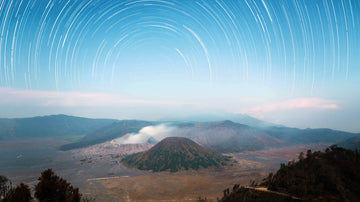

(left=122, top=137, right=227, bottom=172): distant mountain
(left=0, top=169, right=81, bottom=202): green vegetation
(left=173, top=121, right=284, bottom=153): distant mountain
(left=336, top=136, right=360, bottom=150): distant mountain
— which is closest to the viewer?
(left=0, top=169, right=81, bottom=202): green vegetation

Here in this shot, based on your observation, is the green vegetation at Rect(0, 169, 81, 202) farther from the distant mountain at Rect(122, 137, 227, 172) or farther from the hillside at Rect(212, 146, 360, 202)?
the distant mountain at Rect(122, 137, 227, 172)

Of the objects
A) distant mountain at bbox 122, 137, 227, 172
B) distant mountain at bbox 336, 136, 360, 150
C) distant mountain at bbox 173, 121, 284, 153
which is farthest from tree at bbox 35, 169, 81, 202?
distant mountain at bbox 336, 136, 360, 150

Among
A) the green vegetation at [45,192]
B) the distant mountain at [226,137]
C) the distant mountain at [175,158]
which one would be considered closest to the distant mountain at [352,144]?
the distant mountain at [226,137]

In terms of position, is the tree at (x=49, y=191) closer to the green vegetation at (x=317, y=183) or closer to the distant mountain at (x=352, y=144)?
the green vegetation at (x=317, y=183)

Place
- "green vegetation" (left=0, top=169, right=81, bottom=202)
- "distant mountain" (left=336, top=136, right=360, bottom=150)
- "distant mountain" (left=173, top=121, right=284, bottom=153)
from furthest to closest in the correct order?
"distant mountain" (left=173, top=121, right=284, bottom=153) → "distant mountain" (left=336, top=136, right=360, bottom=150) → "green vegetation" (left=0, top=169, right=81, bottom=202)

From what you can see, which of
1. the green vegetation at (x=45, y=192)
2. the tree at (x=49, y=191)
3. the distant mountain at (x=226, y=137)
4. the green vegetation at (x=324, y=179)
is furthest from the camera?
the distant mountain at (x=226, y=137)

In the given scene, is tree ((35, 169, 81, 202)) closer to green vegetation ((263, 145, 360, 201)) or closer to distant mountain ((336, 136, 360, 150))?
green vegetation ((263, 145, 360, 201))

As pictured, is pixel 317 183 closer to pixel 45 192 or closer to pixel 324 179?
pixel 324 179

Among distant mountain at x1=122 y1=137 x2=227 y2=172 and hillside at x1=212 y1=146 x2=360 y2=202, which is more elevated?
hillside at x1=212 y1=146 x2=360 y2=202

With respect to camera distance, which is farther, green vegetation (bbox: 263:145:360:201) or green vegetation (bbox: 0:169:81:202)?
green vegetation (bbox: 263:145:360:201)

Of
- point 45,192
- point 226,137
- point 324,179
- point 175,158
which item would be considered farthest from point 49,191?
point 226,137
